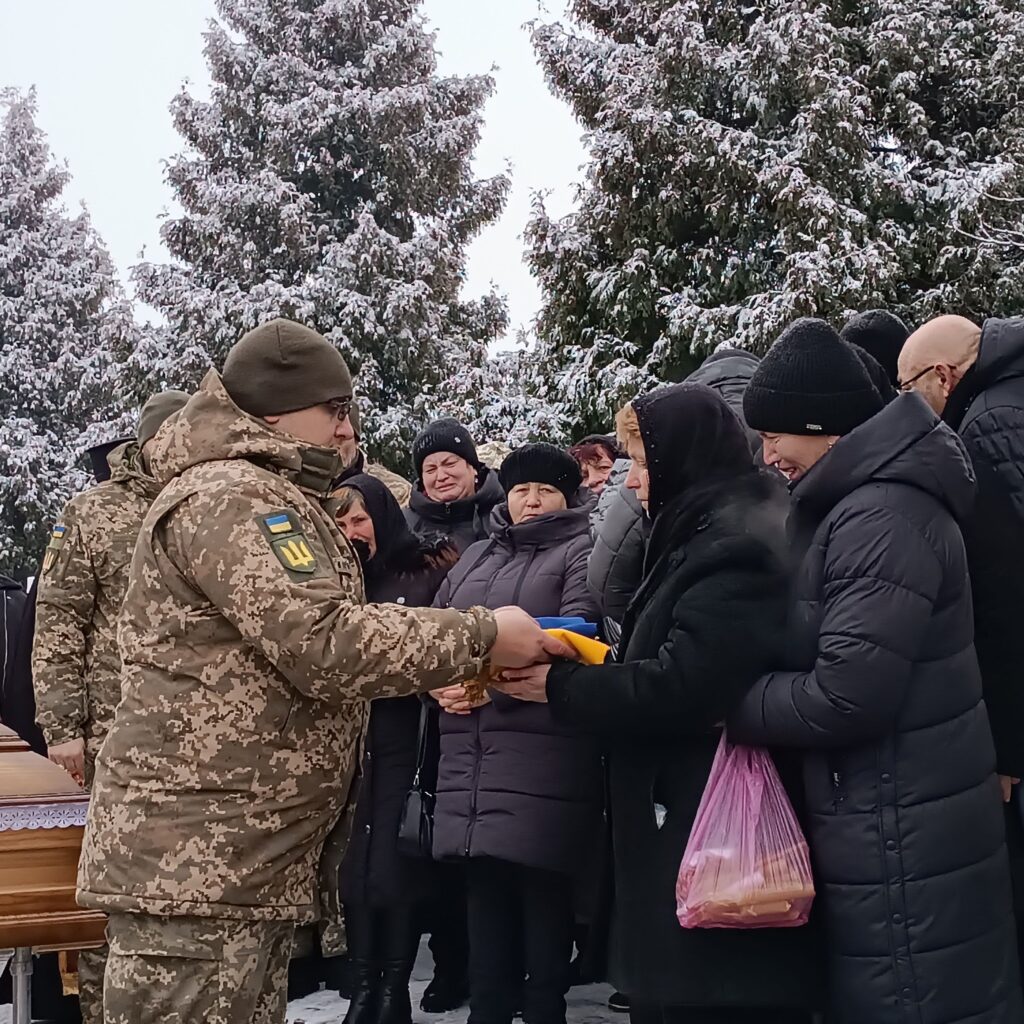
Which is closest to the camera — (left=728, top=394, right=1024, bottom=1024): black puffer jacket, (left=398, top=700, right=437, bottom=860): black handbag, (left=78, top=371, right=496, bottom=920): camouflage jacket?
(left=78, top=371, right=496, bottom=920): camouflage jacket

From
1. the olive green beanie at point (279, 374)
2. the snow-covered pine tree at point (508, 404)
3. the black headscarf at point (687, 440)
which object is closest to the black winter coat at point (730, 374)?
the black headscarf at point (687, 440)

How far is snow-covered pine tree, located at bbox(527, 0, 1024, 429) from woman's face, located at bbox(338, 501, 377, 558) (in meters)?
11.1

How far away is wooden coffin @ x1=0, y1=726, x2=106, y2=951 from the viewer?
310cm

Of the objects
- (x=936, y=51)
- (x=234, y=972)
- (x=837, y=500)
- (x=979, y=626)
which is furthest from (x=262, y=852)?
(x=936, y=51)

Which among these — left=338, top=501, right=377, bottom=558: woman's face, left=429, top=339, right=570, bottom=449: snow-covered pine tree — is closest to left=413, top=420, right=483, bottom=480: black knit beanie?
left=338, top=501, right=377, bottom=558: woman's face

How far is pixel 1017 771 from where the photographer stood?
324 centimetres

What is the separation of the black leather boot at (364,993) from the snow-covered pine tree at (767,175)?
1165 cm

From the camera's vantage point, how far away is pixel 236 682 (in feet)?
8.63

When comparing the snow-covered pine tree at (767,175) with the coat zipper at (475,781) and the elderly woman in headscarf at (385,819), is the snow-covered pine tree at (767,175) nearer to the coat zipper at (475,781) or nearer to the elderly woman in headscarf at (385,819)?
the elderly woman in headscarf at (385,819)

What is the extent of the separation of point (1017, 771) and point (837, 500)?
903 mm

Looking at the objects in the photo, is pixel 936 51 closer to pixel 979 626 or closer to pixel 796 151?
pixel 796 151

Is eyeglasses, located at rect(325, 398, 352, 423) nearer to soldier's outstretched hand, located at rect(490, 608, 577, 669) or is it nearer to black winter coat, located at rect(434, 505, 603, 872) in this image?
soldier's outstretched hand, located at rect(490, 608, 577, 669)

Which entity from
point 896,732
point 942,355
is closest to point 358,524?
point 942,355

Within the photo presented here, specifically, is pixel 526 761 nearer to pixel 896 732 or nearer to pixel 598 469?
pixel 896 732
